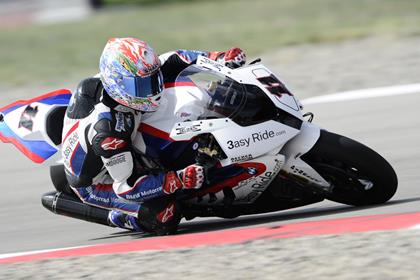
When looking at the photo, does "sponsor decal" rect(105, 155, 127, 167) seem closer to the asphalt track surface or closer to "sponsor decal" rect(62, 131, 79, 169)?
"sponsor decal" rect(62, 131, 79, 169)

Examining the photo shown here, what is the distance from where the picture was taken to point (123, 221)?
21.7ft

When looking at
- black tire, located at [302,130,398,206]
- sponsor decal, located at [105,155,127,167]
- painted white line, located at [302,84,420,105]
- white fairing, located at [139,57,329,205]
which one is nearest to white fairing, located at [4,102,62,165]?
sponsor decal, located at [105,155,127,167]

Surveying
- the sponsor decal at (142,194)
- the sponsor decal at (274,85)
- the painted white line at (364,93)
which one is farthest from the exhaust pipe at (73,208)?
the painted white line at (364,93)

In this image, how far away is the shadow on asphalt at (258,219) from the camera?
643cm

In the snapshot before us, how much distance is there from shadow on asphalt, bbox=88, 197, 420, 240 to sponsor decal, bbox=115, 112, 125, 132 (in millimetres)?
996

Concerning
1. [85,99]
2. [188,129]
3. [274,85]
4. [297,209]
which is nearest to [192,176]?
[188,129]

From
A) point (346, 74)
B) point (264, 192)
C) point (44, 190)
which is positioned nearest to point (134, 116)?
point (264, 192)

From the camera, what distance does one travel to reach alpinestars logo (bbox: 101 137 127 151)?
6059mm

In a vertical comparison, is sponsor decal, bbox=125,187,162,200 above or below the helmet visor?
below

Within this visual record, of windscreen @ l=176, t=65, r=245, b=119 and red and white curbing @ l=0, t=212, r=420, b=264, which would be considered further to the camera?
windscreen @ l=176, t=65, r=245, b=119

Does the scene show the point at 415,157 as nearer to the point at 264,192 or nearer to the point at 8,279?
the point at 264,192

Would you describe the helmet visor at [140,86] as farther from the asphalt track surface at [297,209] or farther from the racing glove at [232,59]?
the asphalt track surface at [297,209]

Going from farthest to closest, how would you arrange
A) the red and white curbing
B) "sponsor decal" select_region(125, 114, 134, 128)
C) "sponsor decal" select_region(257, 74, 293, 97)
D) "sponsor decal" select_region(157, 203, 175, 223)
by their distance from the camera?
1. "sponsor decal" select_region(157, 203, 175, 223)
2. "sponsor decal" select_region(125, 114, 134, 128)
3. "sponsor decal" select_region(257, 74, 293, 97)
4. the red and white curbing

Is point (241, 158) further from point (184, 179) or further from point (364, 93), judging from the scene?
point (364, 93)
